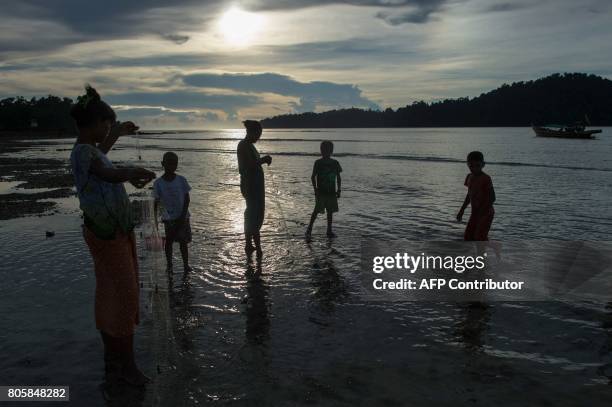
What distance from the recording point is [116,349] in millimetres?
4094

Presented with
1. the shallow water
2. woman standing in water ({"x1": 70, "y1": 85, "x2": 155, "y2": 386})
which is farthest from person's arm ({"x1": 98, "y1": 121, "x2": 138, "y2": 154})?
the shallow water

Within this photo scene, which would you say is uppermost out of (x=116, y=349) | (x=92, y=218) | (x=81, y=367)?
(x=92, y=218)

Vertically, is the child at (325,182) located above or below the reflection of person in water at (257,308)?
above

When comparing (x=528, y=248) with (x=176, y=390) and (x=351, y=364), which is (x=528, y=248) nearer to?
(x=351, y=364)

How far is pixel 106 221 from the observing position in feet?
12.6

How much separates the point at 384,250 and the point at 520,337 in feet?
14.6

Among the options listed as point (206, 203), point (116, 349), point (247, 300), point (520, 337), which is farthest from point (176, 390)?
point (206, 203)

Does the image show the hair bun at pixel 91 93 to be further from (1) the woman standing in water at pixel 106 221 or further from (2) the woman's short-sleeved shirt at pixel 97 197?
(2) the woman's short-sleeved shirt at pixel 97 197

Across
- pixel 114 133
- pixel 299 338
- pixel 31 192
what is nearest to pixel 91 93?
pixel 114 133
